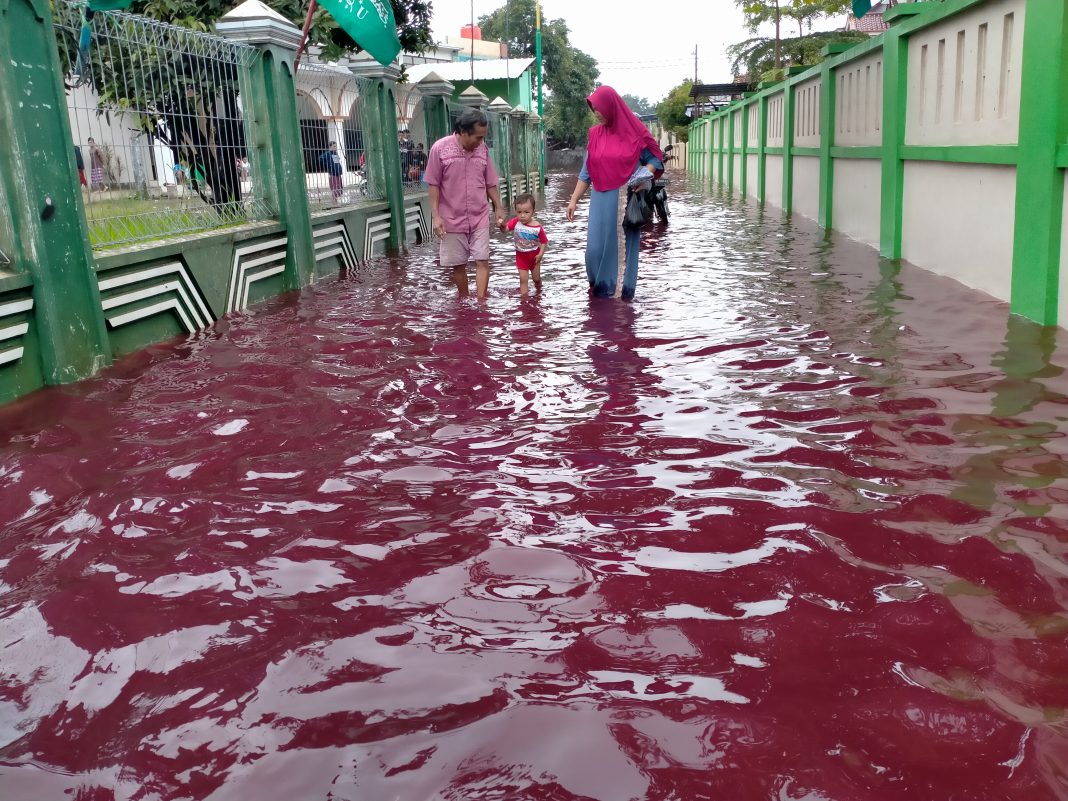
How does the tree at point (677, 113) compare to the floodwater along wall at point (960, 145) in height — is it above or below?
above

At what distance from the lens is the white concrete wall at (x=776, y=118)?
19589mm

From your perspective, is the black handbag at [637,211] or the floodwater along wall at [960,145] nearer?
the floodwater along wall at [960,145]

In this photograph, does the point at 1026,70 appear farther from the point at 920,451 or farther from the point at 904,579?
the point at 904,579

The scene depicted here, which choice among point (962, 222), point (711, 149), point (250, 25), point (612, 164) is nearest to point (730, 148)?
point (711, 149)

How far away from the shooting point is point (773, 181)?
20766 mm

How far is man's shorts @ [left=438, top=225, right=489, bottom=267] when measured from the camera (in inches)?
340

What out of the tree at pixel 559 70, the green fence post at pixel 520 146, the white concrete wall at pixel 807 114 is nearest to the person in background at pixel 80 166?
the white concrete wall at pixel 807 114

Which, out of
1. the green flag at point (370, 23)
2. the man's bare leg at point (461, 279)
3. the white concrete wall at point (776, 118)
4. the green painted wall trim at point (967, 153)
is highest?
the green flag at point (370, 23)

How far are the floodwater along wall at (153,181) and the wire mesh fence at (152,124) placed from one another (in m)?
0.02

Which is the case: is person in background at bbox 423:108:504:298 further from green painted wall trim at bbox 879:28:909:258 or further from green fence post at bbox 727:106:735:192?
green fence post at bbox 727:106:735:192

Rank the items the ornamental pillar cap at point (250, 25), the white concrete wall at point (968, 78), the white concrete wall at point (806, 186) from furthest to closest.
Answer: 1. the white concrete wall at point (806, 186)
2. the ornamental pillar cap at point (250, 25)
3. the white concrete wall at point (968, 78)

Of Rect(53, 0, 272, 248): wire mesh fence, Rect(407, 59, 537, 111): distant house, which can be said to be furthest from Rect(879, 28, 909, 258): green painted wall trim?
Rect(407, 59, 537, 111): distant house

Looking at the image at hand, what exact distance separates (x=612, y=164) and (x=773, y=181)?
13.9m

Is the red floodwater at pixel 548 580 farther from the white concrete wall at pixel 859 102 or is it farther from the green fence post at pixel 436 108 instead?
the green fence post at pixel 436 108
